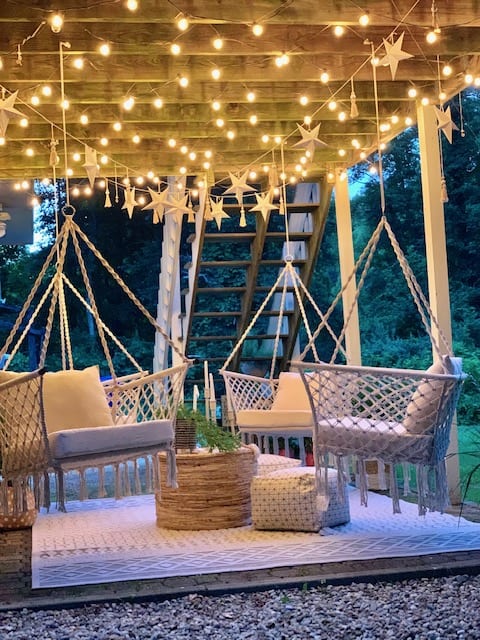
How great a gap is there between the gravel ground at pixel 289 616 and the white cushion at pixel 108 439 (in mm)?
878

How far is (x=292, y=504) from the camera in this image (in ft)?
14.2

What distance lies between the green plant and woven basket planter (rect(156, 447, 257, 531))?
47 mm

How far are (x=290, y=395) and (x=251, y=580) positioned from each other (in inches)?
123

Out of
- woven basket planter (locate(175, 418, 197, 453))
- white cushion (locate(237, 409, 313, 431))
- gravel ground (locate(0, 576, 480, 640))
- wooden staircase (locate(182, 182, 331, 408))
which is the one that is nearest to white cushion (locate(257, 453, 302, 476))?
white cushion (locate(237, 409, 313, 431))

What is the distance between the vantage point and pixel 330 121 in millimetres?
6473

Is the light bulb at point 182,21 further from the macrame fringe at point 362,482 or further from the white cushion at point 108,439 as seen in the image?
the macrame fringe at point 362,482

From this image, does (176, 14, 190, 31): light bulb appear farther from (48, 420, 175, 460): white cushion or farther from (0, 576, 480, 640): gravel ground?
(0, 576, 480, 640): gravel ground

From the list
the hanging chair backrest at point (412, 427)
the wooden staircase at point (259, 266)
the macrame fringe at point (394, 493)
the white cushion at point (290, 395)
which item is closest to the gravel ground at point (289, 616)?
the macrame fringe at point (394, 493)

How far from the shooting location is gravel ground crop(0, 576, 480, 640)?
106 inches

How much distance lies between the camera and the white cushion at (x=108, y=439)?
3820 mm

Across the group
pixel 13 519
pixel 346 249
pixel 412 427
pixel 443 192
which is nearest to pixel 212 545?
pixel 412 427

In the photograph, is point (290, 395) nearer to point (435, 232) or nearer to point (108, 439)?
point (435, 232)

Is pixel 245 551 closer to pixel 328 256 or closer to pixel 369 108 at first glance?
pixel 369 108

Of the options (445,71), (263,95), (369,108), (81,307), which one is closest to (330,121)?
(369,108)
